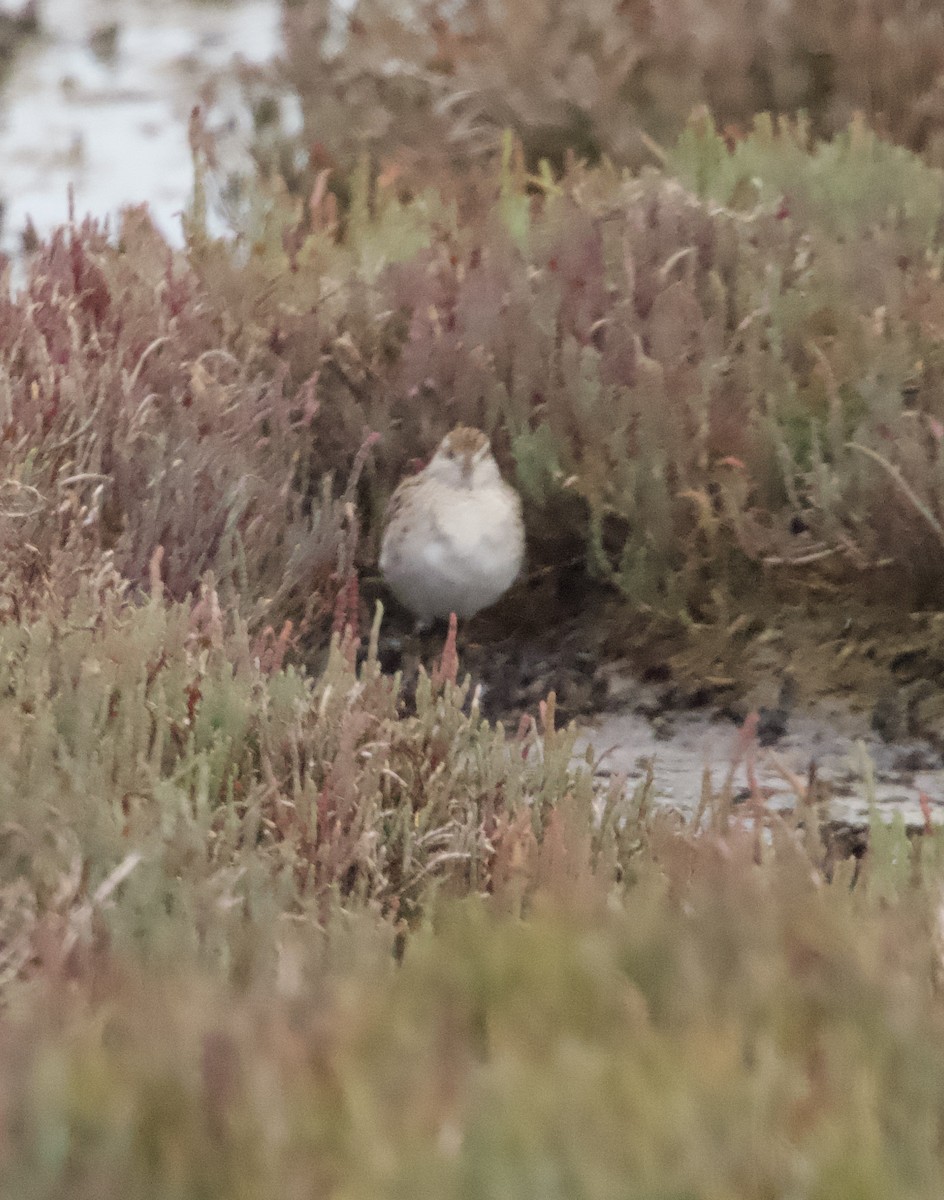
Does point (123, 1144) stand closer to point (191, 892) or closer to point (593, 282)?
point (191, 892)

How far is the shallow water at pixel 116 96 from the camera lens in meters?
7.43

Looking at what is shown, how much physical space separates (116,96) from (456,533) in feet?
19.1

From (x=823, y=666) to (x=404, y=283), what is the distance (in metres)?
1.66

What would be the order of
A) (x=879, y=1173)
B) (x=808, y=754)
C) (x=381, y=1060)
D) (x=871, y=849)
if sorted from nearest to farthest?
(x=879, y=1173) → (x=381, y=1060) → (x=871, y=849) → (x=808, y=754)

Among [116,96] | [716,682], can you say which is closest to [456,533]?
[716,682]

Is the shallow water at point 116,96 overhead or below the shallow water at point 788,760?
overhead

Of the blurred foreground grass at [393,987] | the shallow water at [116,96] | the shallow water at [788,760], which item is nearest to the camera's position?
the blurred foreground grass at [393,987]

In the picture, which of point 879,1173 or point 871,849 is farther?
point 871,849

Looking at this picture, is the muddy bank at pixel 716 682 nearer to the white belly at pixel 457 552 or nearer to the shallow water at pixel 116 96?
the white belly at pixel 457 552

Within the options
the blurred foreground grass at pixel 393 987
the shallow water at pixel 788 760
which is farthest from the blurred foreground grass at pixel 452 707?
the shallow water at pixel 788 760

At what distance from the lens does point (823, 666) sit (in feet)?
13.2

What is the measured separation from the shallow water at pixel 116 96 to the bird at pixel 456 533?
309 cm

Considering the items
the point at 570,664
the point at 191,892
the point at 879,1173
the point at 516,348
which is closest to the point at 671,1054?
the point at 879,1173

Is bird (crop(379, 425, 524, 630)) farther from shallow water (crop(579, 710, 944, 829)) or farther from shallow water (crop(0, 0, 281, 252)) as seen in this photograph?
shallow water (crop(0, 0, 281, 252))
